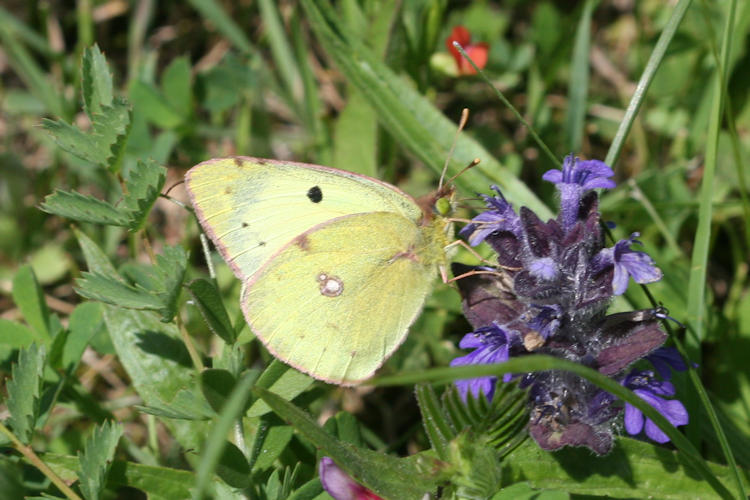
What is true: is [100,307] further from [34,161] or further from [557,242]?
[34,161]

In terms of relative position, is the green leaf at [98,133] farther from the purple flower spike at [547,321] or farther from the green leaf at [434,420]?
the purple flower spike at [547,321]

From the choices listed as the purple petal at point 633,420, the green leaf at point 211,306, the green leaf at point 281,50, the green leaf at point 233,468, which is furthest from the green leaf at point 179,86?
the purple petal at point 633,420

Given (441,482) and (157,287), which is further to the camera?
(157,287)

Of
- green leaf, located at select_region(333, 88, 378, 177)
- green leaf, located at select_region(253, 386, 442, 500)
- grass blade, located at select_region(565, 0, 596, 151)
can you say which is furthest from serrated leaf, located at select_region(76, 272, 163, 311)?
grass blade, located at select_region(565, 0, 596, 151)

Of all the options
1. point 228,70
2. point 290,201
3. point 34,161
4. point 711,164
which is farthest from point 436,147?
point 34,161

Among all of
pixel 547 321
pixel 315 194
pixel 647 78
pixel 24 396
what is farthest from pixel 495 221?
pixel 24 396

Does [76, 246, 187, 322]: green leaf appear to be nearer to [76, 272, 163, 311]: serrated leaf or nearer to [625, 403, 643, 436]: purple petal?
[76, 272, 163, 311]: serrated leaf

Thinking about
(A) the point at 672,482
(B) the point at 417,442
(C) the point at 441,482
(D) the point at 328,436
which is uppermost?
(D) the point at 328,436
